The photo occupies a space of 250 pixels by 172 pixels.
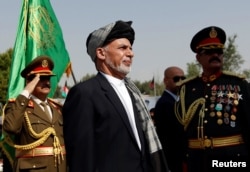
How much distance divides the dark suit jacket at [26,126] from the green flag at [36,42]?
1156 mm

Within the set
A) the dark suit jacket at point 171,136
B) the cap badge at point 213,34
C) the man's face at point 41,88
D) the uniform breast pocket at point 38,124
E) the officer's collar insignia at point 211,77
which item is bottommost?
the dark suit jacket at point 171,136

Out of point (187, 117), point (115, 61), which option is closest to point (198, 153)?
point (187, 117)

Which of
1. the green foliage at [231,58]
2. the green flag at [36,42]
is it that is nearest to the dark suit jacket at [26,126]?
the green flag at [36,42]

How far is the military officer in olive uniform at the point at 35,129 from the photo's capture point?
5.42 m

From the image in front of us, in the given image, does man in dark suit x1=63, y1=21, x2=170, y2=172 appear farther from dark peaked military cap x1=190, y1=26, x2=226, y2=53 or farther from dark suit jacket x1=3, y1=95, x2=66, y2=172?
dark suit jacket x1=3, y1=95, x2=66, y2=172

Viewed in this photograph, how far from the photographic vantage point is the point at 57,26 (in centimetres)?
765

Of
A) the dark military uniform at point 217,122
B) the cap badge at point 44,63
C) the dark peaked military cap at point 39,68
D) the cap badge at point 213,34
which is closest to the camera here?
the dark military uniform at point 217,122

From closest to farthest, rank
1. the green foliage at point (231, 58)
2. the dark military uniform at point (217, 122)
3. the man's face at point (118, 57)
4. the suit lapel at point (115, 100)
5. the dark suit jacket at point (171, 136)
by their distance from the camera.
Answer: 1. the suit lapel at point (115, 100)
2. the man's face at point (118, 57)
3. the dark military uniform at point (217, 122)
4. the dark suit jacket at point (171, 136)
5. the green foliage at point (231, 58)

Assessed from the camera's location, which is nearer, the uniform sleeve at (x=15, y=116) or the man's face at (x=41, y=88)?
the uniform sleeve at (x=15, y=116)

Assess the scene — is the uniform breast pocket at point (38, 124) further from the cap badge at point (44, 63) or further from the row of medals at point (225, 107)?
the row of medals at point (225, 107)

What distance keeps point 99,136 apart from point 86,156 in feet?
0.58

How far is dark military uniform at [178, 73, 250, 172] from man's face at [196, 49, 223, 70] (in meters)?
0.15

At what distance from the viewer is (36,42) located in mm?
7066

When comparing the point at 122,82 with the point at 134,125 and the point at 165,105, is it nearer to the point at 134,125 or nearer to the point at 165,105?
the point at 134,125
